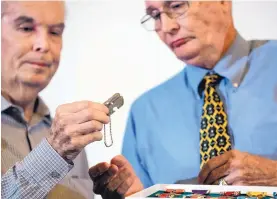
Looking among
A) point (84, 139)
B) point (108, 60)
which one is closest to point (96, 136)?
point (84, 139)

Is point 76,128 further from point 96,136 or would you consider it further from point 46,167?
point 46,167

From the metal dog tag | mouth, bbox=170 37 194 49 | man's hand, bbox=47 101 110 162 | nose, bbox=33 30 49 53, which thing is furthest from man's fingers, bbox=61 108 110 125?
mouth, bbox=170 37 194 49

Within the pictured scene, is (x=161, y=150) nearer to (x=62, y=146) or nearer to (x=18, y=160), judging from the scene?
(x=62, y=146)

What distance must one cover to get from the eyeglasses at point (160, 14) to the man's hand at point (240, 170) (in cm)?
65

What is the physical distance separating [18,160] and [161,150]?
64cm

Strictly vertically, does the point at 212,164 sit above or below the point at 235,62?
below

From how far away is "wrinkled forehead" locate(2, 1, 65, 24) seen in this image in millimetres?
2203

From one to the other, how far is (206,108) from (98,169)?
0.56 metres

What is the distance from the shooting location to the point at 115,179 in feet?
7.16

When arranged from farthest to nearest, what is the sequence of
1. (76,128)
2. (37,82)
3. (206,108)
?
1. (37,82)
2. (206,108)
3. (76,128)

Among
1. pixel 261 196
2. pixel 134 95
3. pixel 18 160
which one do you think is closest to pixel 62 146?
pixel 18 160

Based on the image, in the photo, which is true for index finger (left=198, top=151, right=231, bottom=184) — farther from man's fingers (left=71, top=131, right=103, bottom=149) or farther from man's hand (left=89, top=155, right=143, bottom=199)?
man's fingers (left=71, top=131, right=103, bottom=149)

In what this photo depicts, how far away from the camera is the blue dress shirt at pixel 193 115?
208 centimetres

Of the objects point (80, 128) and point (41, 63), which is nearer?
point (80, 128)
